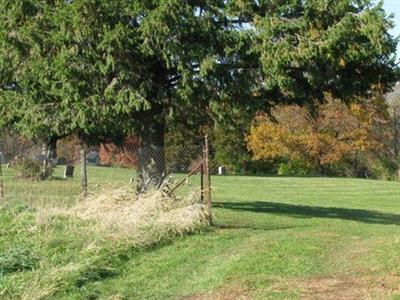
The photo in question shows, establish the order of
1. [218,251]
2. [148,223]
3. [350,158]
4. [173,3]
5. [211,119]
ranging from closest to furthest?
1. [218,251]
2. [148,223]
3. [173,3]
4. [211,119]
5. [350,158]

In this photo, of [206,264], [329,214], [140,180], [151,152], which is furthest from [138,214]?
[329,214]

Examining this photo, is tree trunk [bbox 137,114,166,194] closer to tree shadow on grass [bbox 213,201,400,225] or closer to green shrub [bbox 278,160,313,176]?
tree shadow on grass [bbox 213,201,400,225]

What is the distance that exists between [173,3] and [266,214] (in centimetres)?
694

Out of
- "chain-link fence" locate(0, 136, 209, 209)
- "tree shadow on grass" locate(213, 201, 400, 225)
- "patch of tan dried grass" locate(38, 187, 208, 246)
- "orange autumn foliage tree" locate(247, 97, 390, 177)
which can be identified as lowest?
"tree shadow on grass" locate(213, 201, 400, 225)

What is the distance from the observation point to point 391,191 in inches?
1403

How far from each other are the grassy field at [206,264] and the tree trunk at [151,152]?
337cm

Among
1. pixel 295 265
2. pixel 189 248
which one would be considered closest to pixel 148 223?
pixel 189 248

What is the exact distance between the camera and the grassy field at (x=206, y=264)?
307 inches

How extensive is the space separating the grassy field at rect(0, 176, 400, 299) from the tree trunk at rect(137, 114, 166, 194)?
3.37 m

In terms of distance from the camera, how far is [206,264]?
9672 millimetres

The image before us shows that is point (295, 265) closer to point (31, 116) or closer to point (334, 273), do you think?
point (334, 273)

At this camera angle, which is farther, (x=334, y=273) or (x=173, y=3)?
(x=173, y=3)

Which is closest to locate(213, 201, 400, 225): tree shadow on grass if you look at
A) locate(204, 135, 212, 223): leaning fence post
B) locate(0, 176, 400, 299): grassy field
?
locate(0, 176, 400, 299): grassy field

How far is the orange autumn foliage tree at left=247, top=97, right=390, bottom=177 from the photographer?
52375 millimetres
